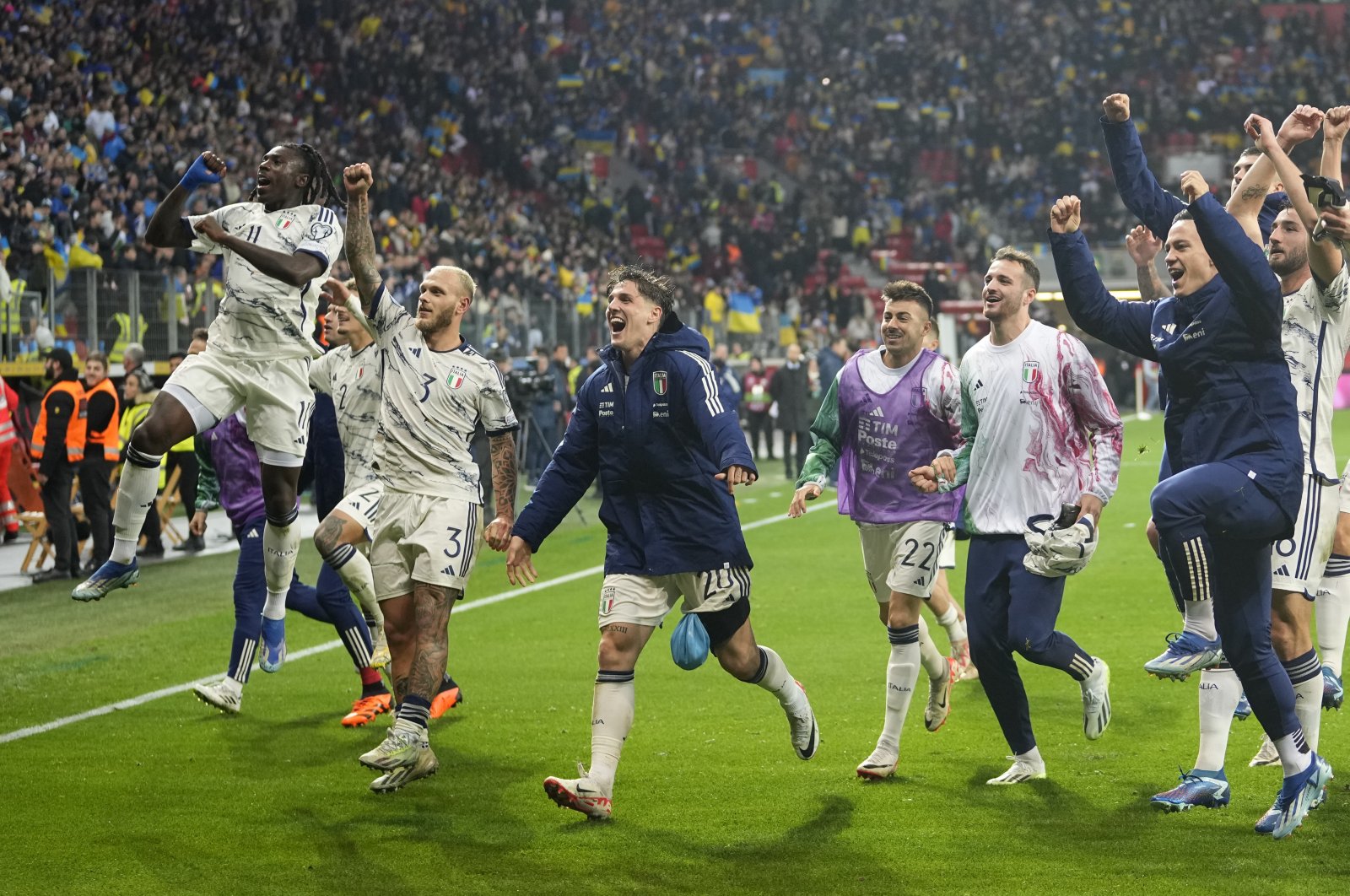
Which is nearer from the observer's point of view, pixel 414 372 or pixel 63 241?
pixel 414 372

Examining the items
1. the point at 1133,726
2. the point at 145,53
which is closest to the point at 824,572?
the point at 1133,726

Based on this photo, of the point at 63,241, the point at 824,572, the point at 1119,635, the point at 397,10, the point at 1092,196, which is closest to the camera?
the point at 1119,635

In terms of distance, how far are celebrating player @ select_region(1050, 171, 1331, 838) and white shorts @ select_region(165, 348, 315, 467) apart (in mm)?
4024

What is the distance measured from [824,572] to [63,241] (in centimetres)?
1041

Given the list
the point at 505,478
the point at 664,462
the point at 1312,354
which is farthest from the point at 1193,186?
the point at 505,478

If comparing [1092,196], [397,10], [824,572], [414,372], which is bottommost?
[824,572]

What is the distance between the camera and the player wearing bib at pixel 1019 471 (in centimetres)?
684

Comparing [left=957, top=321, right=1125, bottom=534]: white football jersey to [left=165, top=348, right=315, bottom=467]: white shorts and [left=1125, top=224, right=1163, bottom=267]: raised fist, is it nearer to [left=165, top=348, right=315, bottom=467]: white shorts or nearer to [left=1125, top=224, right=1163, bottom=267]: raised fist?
[left=1125, top=224, right=1163, bottom=267]: raised fist

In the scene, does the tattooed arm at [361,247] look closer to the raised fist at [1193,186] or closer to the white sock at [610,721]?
the white sock at [610,721]

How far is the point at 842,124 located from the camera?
47.7 metres

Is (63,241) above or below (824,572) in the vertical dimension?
above

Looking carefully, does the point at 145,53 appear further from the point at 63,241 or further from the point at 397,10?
the point at 397,10

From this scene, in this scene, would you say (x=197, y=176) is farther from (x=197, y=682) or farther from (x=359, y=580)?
(x=197, y=682)

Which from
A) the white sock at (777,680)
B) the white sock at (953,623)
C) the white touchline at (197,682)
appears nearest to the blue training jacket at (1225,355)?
the white sock at (777,680)
